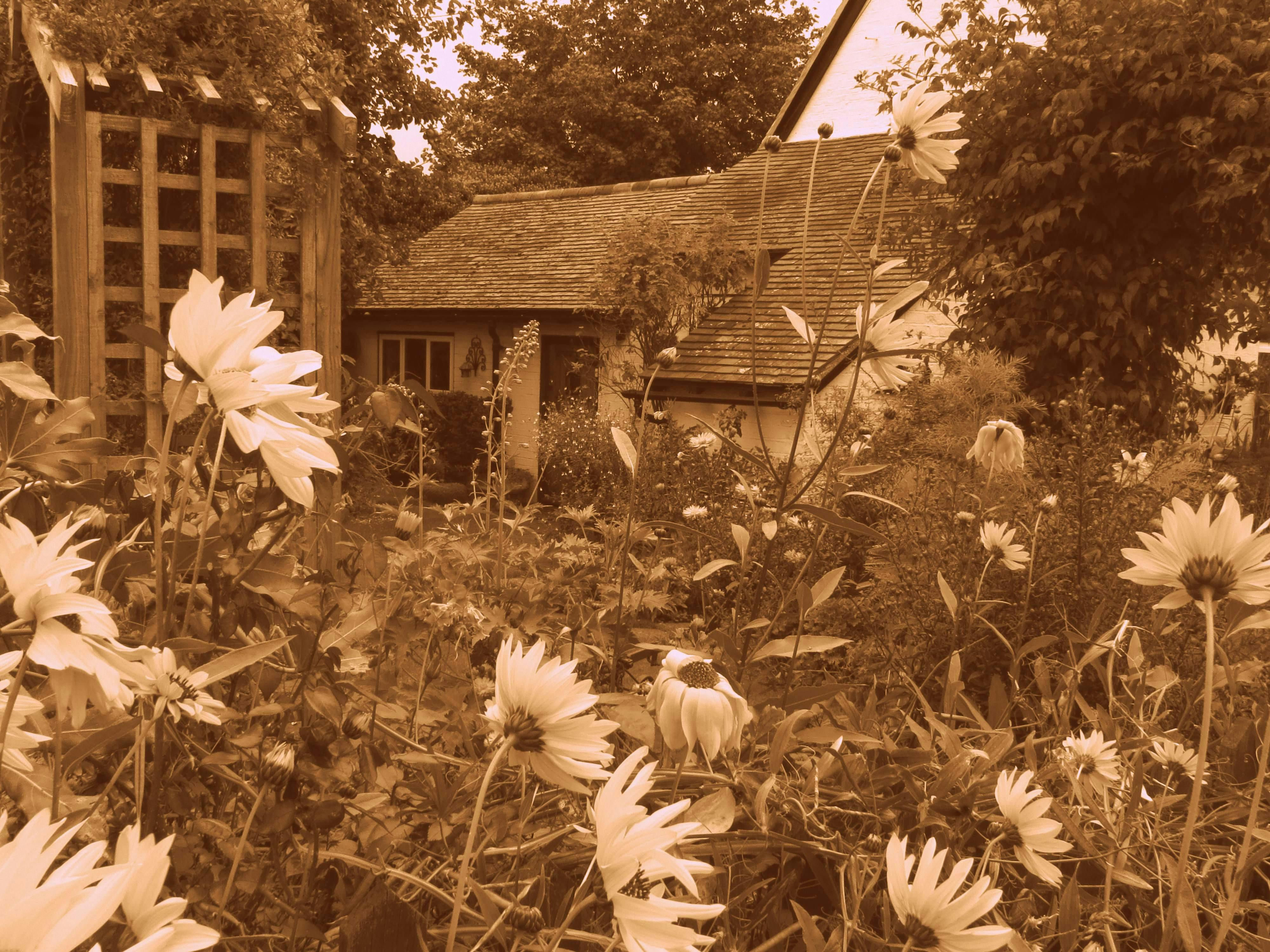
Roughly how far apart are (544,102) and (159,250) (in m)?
20.7

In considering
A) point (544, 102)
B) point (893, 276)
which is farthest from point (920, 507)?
point (544, 102)

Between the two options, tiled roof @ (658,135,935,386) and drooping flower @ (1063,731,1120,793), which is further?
tiled roof @ (658,135,935,386)

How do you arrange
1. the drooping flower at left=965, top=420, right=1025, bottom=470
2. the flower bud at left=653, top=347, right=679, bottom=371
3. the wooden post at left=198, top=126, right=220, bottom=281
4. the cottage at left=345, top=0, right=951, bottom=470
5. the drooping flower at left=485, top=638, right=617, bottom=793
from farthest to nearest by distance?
the cottage at left=345, top=0, right=951, bottom=470 → the wooden post at left=198, top=126, right=220, bottom=281 → the drooping flower at left=965, top=420, right=1025, bottom=470 → the flower bud at left=653, top=347, right=679, bottom=371 → the drooping flower at left=485, top=638, right=617, bottom=793

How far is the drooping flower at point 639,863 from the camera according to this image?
0.54 m

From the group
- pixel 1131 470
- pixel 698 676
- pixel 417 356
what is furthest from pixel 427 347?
pixel 698 676

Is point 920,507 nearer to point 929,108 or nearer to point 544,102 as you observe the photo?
point 929,108

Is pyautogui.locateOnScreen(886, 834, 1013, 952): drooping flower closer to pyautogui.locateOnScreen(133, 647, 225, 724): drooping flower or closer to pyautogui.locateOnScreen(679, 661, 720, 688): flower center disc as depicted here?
pyautogui.locateOnScreen(679, 661, 720, 688): flower center disc

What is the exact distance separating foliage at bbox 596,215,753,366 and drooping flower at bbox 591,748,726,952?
10757 millimetres

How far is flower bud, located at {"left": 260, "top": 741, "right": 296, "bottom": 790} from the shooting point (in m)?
0.72

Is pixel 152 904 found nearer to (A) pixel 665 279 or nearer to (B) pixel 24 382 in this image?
(B) pixel 24 382

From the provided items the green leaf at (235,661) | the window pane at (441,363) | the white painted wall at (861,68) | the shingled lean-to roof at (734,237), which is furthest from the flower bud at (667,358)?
the window pane at (441,363)

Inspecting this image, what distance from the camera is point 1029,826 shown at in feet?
2.84

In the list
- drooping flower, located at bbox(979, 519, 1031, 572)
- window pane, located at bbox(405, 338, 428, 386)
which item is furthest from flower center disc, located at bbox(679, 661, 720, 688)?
window pane, located at bbox(405, 338, 428, 386)

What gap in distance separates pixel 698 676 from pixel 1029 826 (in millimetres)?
293
